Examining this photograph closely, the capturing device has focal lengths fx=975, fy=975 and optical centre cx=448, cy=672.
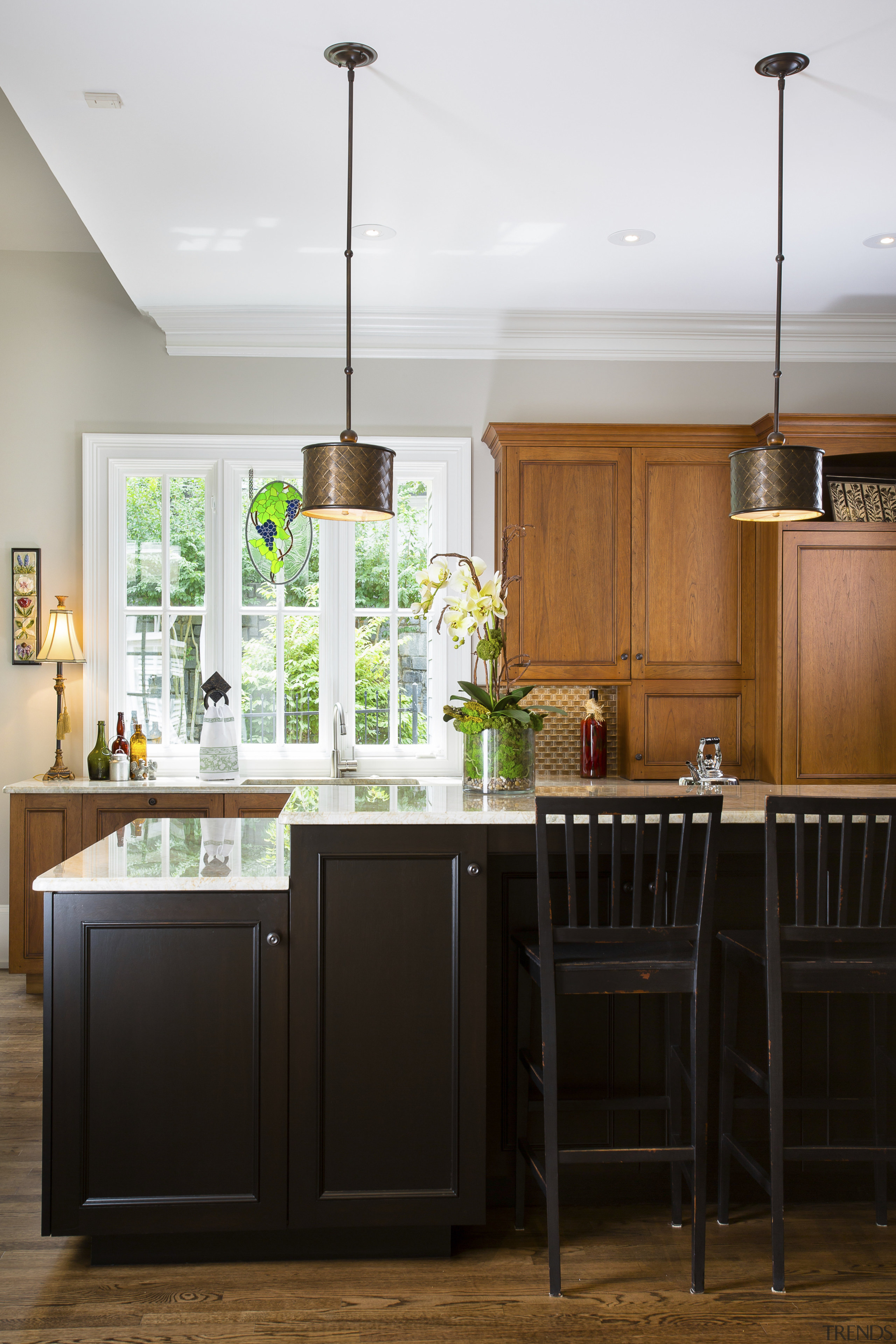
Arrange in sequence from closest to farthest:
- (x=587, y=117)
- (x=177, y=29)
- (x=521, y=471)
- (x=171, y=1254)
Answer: (x=171, y=1254) < (x=177, y=29) < (x=587, y=117) < (x=521, y=471)

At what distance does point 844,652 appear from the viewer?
13.6ft

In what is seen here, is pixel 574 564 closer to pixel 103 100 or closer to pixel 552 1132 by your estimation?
pixel 103 100

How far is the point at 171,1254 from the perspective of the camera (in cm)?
227

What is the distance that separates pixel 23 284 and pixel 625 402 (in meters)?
2.90

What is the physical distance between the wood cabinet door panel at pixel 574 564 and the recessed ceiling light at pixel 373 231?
3.54 feet

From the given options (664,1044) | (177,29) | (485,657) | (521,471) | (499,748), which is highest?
(177,29)

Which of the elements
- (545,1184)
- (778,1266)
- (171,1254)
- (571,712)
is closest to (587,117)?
(571,712)

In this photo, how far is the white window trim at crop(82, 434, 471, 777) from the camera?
4.56m

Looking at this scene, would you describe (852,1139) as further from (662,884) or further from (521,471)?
(521,471)

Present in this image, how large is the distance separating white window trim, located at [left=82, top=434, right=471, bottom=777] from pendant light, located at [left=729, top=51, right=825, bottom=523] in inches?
88.5

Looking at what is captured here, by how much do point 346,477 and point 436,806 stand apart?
0.83 m

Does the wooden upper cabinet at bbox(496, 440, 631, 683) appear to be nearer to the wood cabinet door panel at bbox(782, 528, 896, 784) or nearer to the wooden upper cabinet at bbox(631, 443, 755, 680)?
the wooden upper cabinet at bbox(631, 443, 755, 680)

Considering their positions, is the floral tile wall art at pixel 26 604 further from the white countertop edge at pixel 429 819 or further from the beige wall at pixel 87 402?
the white countertop edge at pixel 429 819

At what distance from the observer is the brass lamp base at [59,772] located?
4324mm
